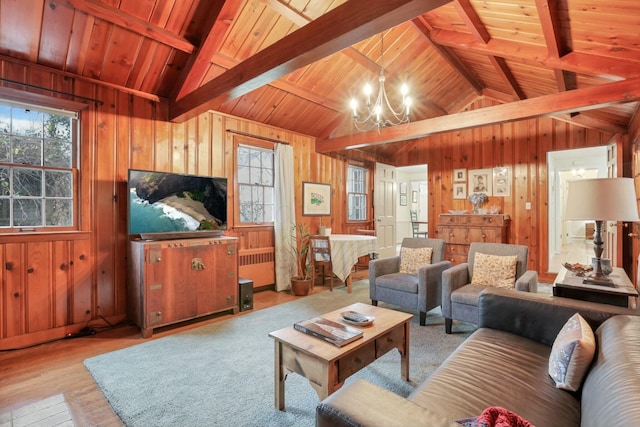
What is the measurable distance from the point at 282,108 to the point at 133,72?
1944 millimetres

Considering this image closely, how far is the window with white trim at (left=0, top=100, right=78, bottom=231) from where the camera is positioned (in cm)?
281

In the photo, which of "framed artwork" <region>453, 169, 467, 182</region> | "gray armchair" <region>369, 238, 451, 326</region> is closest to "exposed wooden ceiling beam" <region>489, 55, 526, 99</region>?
"framed artwork" <region>453, 169, 467, 182</region>

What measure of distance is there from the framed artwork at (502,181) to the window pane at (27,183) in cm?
665

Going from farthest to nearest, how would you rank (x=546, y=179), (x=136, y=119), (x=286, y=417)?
(x=546, y=179), (x=136, y=119), (x=286, y=417)

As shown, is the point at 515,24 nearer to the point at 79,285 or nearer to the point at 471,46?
the point at 471,46

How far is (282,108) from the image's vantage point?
462cm

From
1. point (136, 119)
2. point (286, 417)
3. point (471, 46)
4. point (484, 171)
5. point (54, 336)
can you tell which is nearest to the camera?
point (286, 417)

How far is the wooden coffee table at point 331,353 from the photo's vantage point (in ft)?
5.27

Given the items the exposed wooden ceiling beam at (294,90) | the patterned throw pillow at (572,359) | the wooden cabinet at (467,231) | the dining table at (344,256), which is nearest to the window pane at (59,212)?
the exposed wooden ceiling beam at (294,90)

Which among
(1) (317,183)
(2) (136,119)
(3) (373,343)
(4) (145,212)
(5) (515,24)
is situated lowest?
(3) (373,343)

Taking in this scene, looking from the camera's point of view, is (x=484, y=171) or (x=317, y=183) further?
(x=484, y=171)

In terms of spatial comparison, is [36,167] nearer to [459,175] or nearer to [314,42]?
[314,42]

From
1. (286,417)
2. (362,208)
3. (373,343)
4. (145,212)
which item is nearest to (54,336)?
(145,212)

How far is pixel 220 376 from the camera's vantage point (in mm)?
2256
